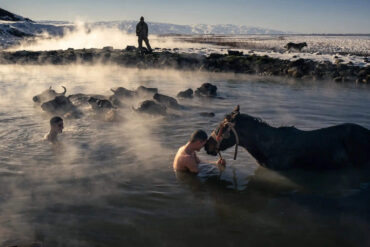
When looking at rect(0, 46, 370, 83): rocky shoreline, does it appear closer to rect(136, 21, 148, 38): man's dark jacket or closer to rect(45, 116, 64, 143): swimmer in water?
rect(136, 21, 148, 38): man's dark jacket

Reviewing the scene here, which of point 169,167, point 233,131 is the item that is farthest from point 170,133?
point 233,131

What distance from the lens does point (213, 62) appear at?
32.0 metres

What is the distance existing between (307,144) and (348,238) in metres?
2.63

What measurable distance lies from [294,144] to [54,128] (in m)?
6.74

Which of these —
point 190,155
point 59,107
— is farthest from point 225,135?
point 59,107

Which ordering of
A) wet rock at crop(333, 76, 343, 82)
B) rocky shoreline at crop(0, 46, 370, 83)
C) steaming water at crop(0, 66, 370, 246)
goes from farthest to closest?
rocky shoreline at crop(0, 46, 370, 83), wet rock at crop(333, 76, 343, 82), steaming water at crop(0, 66, 370, 246)

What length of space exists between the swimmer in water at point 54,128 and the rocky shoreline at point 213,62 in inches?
795

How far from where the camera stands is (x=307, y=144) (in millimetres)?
8195

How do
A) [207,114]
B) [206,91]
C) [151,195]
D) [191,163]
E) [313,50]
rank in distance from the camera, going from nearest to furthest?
[151,195] < [191,163] < [207,114] < [206,91] < [313,50]

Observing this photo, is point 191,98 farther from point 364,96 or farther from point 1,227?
point 1,227

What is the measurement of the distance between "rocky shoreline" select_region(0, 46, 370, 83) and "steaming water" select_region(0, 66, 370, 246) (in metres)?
13.9

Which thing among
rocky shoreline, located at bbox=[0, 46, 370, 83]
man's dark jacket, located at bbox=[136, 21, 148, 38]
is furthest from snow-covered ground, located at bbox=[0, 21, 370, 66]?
man's dark jacket, located at bbox=[136, 21, 148, 38]

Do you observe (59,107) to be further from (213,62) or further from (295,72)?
(213,62)

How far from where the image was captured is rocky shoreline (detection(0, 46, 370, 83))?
26.6 metres
